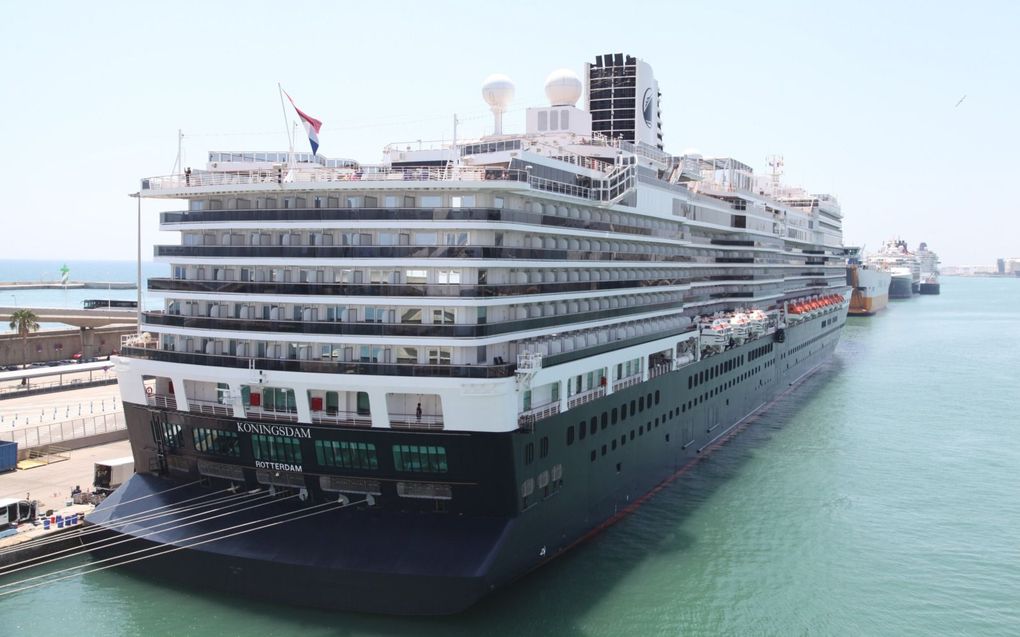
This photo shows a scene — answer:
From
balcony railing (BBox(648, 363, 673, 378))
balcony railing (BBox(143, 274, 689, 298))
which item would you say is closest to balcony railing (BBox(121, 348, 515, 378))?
balcony railing (BBox(143, 274, 689, 298))

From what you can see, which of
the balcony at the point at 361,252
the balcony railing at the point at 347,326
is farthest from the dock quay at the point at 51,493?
the balcony at the point at 361,252

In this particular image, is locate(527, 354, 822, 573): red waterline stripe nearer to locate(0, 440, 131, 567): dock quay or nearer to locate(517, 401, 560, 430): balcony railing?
locate(517, 401, 560, 430): balcony railing

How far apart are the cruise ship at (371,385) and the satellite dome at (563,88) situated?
1045cm

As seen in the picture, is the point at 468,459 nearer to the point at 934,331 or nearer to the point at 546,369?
the point at 546,369

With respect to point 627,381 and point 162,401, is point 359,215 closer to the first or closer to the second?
point 162,401

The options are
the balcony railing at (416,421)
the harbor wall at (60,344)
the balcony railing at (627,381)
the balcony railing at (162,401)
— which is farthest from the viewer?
the harbor wall at (60,344)

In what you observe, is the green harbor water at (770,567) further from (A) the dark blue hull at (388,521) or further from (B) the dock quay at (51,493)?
(B) the dock quay at (51,493)

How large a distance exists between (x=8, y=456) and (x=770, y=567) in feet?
103

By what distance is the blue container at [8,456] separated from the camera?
114ft

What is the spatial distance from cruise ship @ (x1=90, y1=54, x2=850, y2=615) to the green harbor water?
0.98 metres

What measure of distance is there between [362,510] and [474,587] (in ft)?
14.1

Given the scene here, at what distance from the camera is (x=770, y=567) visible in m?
29.6

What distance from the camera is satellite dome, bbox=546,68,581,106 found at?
41250mm

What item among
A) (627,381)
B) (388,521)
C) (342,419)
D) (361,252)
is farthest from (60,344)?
(388,521)
